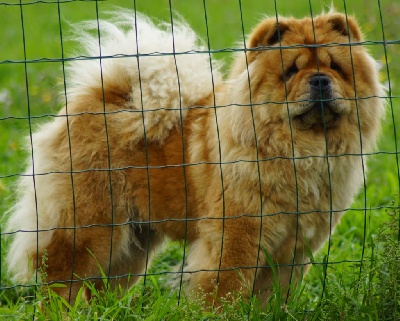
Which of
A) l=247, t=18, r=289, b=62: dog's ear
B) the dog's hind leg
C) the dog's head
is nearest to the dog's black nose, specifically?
the dog's head

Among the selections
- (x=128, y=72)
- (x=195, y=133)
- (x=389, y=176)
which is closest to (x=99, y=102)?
(x=128, y=72)

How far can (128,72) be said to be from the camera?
4.54 metres

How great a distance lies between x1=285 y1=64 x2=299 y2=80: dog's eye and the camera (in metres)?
4.08

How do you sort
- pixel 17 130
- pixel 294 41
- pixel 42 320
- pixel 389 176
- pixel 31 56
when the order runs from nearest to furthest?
pixel 42 320 < pixel 294 41 < pixel 389 176 < pixel 17 130 < pixel 31 56

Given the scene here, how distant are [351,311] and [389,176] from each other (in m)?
2.87

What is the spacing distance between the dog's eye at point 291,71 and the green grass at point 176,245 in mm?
393

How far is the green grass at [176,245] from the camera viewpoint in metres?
3.52

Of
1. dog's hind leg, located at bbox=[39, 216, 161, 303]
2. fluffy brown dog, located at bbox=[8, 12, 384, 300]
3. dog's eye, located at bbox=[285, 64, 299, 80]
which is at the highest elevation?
dog's eye, located at bbox=[285, 64, 299, 80]

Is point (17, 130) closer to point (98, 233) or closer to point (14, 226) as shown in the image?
point (14, 226)

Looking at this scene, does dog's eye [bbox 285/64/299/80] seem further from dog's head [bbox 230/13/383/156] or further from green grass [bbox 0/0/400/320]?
green grass [bbox 0/0/400/320]

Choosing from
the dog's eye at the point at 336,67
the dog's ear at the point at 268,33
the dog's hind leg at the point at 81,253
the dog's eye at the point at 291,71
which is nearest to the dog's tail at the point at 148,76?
the dog's ear at the point at 268,33

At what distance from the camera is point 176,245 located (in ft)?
18.1

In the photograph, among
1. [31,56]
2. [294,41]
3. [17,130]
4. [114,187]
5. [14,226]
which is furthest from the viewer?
[31,56]

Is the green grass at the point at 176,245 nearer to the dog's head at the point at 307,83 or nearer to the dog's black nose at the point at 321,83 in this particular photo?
the dog's head at the point at 307,83
